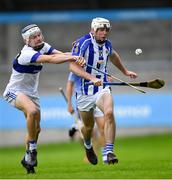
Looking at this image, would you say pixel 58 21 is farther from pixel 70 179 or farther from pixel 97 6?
pixel 70 179

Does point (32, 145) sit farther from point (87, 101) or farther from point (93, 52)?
point (93, 52)

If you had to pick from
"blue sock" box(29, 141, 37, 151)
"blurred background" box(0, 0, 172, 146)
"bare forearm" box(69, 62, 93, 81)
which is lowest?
"blue sock" box(29, 141, 37, 151)

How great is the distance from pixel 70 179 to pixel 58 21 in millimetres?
23214

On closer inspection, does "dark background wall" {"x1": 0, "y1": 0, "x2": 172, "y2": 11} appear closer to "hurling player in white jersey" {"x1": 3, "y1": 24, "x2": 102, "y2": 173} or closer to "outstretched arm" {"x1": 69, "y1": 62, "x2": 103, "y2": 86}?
"outstretched arm" {"x1": 69, "y1": 62, "x2": 103, "y2": 86}

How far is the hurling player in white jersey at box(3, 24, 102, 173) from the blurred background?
42.6ft

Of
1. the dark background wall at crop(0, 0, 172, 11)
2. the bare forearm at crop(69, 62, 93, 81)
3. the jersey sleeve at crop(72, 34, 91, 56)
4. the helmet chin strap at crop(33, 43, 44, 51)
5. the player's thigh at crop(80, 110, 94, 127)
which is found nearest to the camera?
the helmet chin strap at crop(33, 43, 44, 51)

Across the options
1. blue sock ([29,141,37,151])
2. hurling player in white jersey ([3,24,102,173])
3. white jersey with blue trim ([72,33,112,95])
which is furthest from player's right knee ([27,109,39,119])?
white jersey with blue trim ([72,33,112,95])

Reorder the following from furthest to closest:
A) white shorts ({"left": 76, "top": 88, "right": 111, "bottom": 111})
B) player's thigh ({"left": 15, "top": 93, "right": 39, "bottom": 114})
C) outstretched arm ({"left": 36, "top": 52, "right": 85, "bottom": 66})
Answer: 1. white shorts ({"left": 76, "top": 88, "right": 111, "bottom": 111})
2. player's thigh ({"left": 15, "top": 93, "right": 39, "bottom": 114})
3. outstretched arm ({"left": 36, "top": 52, "right": 85, "bottom": 66})

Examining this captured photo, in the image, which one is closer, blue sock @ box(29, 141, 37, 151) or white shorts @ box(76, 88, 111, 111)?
blue sock @ box(29, 141, 37, 151)

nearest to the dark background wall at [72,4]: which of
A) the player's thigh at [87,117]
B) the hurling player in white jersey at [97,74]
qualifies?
the player's thigh at [87,117]

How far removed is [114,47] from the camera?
120ft

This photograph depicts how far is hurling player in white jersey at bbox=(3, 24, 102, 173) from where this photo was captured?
1555cm

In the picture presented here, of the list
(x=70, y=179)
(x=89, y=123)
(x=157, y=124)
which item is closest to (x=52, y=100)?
(x=157, y=124)

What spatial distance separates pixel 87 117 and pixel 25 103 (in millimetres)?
2022
